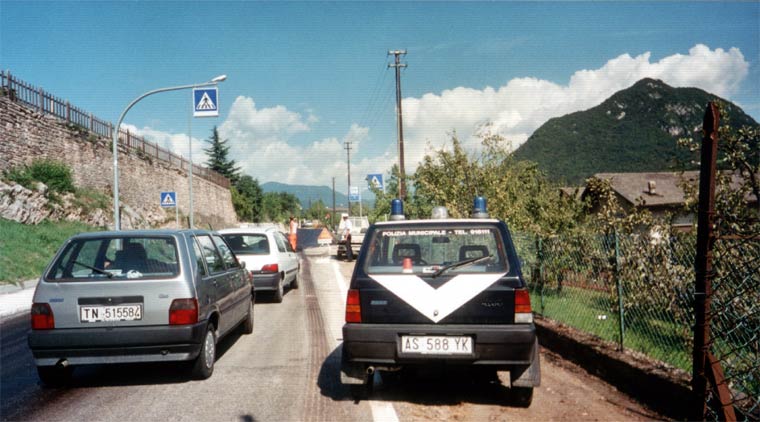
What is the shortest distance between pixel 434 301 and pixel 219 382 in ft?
8.34

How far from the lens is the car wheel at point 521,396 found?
4.51 m

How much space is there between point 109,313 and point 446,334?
321cm

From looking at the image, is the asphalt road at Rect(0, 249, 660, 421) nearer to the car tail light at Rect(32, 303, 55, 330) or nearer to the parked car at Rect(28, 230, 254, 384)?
the parked car at Rect(28, 230, 254, 384)

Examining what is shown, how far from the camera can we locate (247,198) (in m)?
68.9

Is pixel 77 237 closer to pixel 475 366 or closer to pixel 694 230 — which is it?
pixel 475 366

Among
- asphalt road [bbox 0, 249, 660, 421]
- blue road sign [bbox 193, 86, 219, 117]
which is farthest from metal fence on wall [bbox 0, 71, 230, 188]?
asphalt road [bbox 0, 249, 660, 421]

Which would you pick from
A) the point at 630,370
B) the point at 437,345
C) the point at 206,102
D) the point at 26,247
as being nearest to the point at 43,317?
the point at 437,345

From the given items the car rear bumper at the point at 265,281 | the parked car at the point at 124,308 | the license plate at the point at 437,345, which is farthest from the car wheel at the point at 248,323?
the license plate at the point at 437,345

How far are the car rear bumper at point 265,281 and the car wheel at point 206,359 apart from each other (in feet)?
16.6

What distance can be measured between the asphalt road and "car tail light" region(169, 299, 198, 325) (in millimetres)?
681

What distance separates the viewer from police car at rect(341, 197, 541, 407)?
4.22 meters

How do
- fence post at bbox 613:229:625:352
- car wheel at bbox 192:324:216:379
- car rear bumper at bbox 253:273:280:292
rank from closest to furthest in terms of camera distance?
car wheel at bbox 192:324:216:379 → fence post at bbox 613:229:625:352 → car rear bumper at bbox 253:273:280:292

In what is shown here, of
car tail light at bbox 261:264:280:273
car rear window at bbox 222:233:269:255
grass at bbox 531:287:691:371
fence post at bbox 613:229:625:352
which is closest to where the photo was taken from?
fence post at bbox 613:229:625:352

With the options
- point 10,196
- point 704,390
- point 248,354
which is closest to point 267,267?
point 248,354
